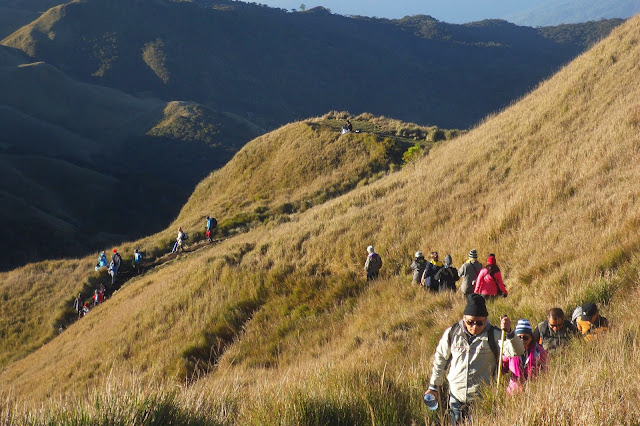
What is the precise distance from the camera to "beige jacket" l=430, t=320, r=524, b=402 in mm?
3914

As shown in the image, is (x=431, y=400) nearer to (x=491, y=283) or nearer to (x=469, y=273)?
(x=491, y=283)

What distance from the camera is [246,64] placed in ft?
583

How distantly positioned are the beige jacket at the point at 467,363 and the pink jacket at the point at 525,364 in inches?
4.7

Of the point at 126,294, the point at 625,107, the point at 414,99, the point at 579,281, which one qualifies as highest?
the point at 414,99

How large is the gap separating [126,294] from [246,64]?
167 metres

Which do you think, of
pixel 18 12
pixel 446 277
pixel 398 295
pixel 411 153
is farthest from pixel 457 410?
pixel 18 12

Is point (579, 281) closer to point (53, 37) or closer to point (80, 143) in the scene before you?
point (80, 143)

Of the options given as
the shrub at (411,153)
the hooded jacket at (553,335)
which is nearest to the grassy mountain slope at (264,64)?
the shrub at (411,153)

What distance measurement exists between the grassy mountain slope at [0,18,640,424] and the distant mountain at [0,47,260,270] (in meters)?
36.6

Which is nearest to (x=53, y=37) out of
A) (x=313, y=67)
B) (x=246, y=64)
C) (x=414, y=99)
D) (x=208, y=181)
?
(x=246, y=64)

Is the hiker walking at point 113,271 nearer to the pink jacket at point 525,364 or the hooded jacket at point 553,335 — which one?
the hooded jacket at point 553,335

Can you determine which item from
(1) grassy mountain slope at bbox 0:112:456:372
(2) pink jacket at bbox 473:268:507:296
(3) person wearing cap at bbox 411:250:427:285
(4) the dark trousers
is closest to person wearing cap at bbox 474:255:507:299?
(2) pink jacket at bbox 473:268:507:296

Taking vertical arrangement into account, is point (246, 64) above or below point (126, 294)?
above

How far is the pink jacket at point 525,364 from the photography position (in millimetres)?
3945
